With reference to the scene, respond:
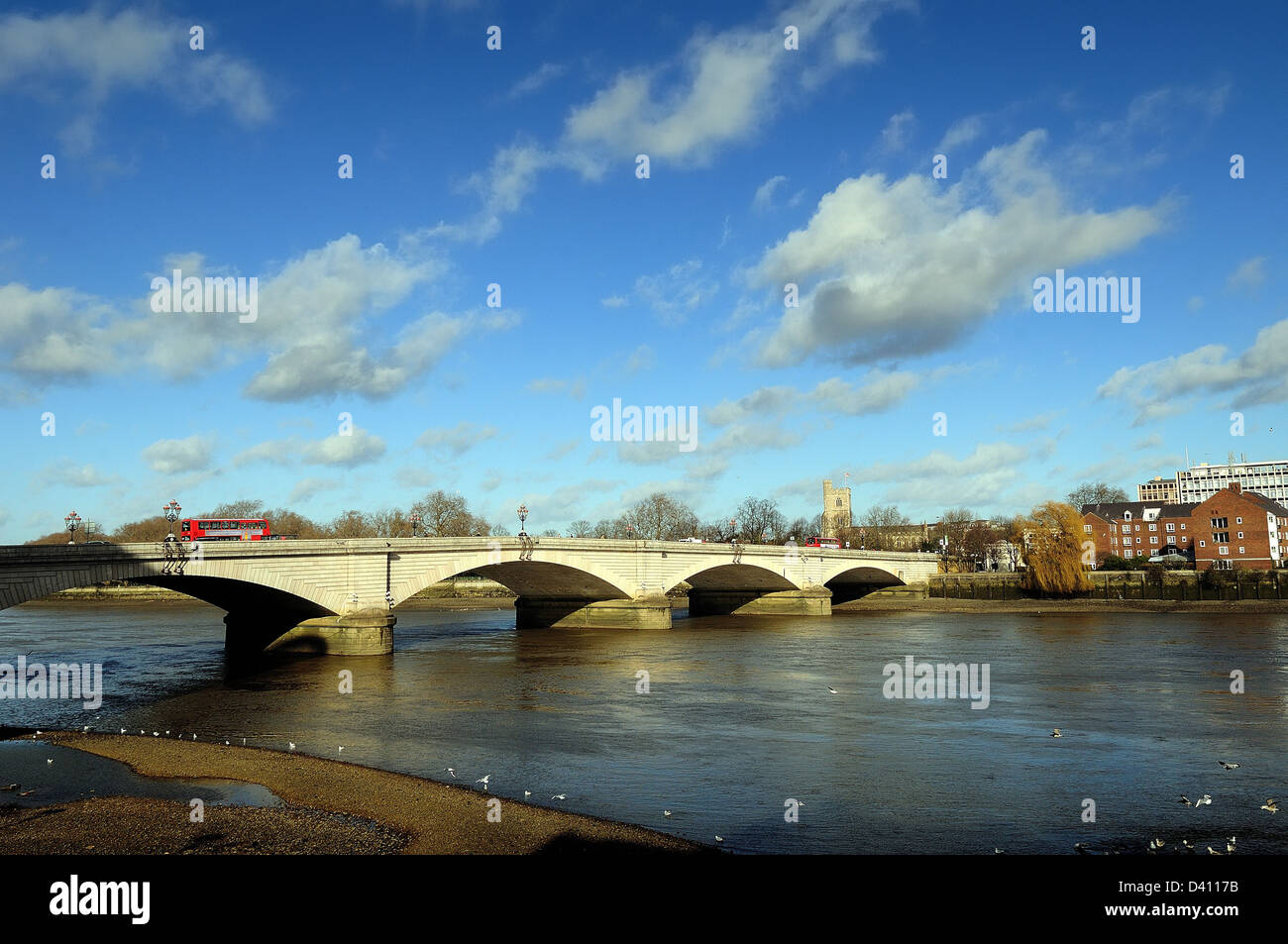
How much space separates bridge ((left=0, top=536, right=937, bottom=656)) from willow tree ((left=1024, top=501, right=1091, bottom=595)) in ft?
54.0

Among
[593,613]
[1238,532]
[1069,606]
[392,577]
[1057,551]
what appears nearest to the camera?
[392,577]

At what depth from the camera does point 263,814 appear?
13.8 meters

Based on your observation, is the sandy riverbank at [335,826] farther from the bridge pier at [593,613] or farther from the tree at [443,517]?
the tree at [443,517]

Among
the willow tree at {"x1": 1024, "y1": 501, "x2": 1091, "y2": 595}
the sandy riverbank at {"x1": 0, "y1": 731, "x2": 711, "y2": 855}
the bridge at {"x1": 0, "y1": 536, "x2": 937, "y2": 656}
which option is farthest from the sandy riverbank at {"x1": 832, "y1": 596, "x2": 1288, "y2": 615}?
the sandy riverbank at {"x1": 0, "y1": 731, "x2": 711, "y2": 855}

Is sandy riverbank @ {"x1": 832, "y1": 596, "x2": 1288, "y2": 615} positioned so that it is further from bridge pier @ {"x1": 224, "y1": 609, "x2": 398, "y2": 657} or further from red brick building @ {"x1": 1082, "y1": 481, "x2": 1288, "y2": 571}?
bridge pier @ {"x1": 224, "y1": 609, "x2": 398, "y2": 657}

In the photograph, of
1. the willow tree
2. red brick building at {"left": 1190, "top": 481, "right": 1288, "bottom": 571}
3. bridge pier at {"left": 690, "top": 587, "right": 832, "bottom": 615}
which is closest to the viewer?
bridge pier at {"left": 690, "top": 587, "right": 832, "bottom": 615}

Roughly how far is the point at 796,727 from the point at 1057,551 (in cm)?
6174

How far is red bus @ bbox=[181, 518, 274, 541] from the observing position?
47438mm

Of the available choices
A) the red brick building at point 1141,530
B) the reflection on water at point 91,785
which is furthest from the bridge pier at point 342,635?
the red brick building at point 1141,530

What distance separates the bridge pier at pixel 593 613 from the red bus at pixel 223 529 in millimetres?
18842

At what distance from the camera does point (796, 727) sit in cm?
2277

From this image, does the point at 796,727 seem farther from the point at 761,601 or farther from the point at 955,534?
the point at 955,534

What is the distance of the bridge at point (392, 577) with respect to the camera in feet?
99.7

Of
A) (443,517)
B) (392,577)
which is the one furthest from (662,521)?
(392,577)
